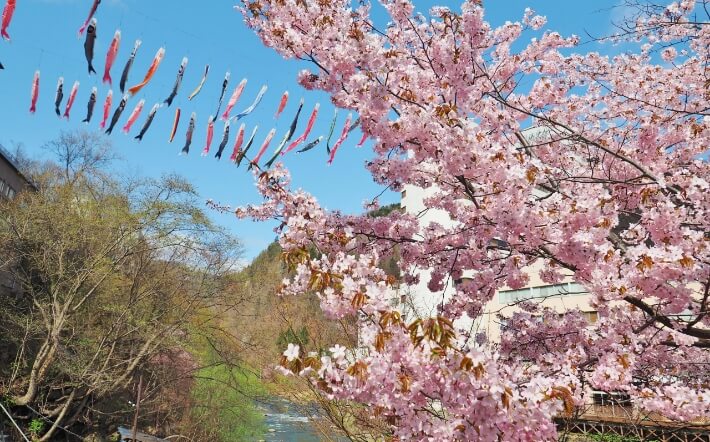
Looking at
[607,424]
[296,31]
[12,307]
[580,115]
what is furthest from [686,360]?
[12,307]

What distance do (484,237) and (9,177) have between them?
24.2 m

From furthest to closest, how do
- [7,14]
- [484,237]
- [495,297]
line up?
[495,297] → [7,14] → [484,237]

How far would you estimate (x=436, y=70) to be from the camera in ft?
13.4

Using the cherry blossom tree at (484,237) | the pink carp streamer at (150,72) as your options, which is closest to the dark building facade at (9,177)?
the pink carp streamer at (150,72)

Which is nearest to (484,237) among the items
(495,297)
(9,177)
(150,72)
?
(150,72)

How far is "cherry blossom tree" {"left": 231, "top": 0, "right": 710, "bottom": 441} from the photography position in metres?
2.22

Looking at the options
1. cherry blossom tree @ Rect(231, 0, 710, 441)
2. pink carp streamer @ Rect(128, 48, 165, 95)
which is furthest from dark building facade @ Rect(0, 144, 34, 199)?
cherry blossom tree @ Rect(231, 0, 710, 441)

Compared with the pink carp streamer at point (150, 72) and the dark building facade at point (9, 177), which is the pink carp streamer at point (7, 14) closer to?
the pink carp streamer at point (150, 72)

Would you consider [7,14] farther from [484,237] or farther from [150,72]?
[484,237]

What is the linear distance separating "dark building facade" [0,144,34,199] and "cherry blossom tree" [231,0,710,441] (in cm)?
2094

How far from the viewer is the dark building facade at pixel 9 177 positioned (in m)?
20.1

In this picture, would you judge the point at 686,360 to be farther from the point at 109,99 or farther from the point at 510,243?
the point at 109,99

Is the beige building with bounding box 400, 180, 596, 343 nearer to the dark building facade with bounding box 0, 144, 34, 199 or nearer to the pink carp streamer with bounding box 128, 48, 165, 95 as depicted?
the pink carp streamer with bounding box 128, 48, 165, 95

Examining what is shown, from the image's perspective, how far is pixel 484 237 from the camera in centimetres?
366
